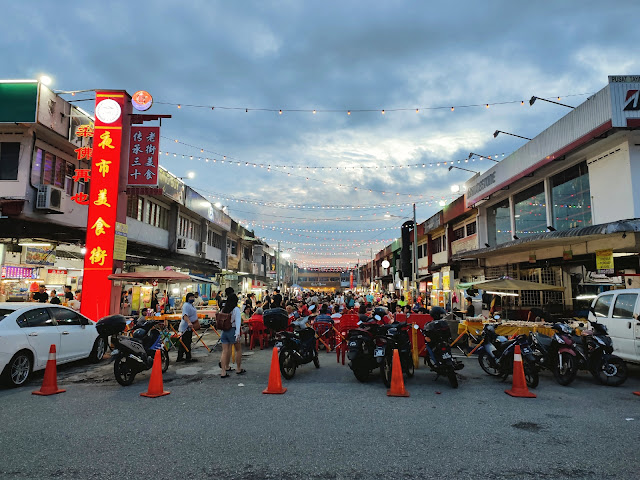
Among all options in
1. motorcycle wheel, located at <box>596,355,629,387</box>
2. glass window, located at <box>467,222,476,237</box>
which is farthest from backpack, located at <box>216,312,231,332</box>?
glass window, located at <box>467,222,476,237</box>

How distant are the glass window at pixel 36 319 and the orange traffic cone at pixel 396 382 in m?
7.02

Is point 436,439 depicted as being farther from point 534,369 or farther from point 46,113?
point 46,113

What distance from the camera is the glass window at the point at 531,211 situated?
16.5 m

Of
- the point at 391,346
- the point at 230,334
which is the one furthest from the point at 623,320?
the point at 230,334

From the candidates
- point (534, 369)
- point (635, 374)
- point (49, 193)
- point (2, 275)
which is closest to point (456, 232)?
point (635, 374)

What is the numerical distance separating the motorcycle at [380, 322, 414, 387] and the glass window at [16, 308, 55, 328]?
677 cm

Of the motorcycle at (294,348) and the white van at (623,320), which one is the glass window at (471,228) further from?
the motorcycle at (294,348)

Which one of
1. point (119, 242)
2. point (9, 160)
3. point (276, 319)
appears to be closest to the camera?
point (276, 319)

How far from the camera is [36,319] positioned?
8.27 metres

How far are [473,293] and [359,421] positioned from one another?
10799 mm

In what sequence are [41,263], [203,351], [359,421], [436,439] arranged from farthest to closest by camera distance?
[41,263]
[203,351]
[359,421]
[436,439]

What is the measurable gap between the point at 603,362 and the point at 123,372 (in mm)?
9265

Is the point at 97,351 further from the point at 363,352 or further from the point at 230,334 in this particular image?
the point at 363,352

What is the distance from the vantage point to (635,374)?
8.84 meters
